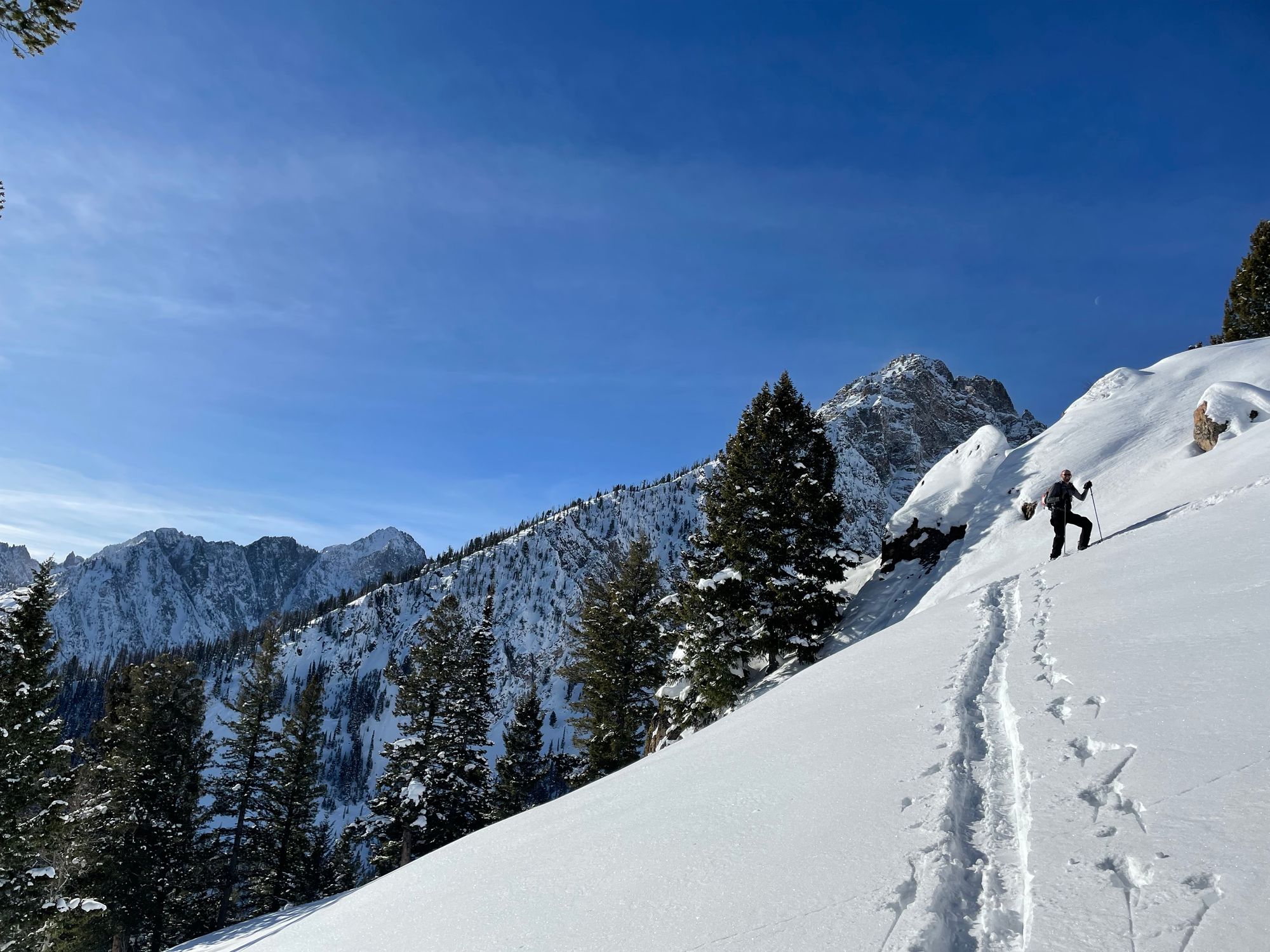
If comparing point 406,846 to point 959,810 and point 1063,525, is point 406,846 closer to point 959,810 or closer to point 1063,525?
point 1063,525

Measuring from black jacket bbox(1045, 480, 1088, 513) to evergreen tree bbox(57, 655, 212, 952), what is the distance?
114 ft

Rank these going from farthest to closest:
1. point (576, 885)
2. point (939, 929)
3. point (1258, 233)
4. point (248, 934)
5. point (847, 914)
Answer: point (1258, 233), point (248, 934), point (576, 885), point (847, 914), point (939, 929)

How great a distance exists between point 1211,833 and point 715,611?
17.0 m

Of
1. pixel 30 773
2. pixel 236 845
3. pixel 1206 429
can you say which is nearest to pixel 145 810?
pixel 236 845

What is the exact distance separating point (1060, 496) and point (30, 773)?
29493 millimetres

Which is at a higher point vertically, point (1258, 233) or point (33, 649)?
point (1258, 233)

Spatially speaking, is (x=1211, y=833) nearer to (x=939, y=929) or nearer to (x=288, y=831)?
(x=939, y=929)

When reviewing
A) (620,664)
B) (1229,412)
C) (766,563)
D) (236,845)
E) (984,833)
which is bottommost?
(236,845)

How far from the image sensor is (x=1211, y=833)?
13.4 ft

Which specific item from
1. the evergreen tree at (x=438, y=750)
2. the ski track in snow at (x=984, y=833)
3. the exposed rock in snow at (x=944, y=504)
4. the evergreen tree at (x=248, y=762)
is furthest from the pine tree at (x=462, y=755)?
the ski track in snow at (x=984, y=833)

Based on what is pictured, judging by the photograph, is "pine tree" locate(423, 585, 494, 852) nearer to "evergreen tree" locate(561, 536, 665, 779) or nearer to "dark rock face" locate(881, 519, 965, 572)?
"evergreen tree" locate(561, 536, 665, 779)

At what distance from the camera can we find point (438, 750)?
27.4 meters

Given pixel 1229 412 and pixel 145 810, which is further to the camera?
pixel 145 810

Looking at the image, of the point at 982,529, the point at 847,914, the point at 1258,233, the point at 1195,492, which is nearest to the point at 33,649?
the point at 847,914
